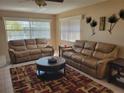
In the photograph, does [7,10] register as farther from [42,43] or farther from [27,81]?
[27,81]

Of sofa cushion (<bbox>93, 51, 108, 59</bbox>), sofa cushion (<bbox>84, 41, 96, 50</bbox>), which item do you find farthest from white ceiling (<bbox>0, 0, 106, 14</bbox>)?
sofa cushion (<bbox>93, 51, 108, 59</bbox>)

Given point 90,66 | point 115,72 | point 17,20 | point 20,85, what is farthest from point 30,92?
point 17,20

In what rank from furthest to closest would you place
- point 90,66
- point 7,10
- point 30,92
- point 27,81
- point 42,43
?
point 42,43, point 7,10, point 90,66, point 27,81, point 30,92

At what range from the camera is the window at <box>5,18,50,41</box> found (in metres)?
5.76

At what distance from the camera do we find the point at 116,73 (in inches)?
125

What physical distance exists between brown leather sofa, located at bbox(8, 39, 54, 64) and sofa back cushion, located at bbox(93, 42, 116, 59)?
250 cm

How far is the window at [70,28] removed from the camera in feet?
17.6

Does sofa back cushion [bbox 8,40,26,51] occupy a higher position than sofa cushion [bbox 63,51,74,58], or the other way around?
sofa back cushion [bbox 8,40,26,51]

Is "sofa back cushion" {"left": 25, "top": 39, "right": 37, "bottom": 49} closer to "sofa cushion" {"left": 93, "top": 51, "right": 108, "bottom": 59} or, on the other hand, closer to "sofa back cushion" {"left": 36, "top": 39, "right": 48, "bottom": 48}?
"sofa back cushion" {"left": 36, "top": 39, "right": 48, "bottom": 48}

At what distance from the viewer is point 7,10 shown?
5.48m

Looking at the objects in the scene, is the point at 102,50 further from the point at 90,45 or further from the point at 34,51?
the point at 34,51

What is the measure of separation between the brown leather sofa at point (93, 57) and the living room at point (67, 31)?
3.8 inches

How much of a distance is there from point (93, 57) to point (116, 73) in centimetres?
96

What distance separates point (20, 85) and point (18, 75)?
70 cm
